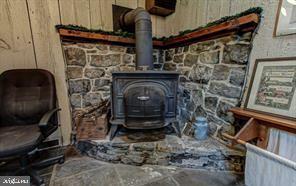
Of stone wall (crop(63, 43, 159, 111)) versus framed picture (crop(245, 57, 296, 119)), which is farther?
stone wall (crop(63, 43, 159, 111))

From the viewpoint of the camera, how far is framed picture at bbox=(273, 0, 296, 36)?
3.83 ft

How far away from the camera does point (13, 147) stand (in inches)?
47.5

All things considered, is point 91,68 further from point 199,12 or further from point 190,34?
point 199,12

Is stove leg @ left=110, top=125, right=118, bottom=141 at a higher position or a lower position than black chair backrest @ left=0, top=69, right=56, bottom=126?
lower

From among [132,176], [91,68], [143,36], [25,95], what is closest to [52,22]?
[91,68]

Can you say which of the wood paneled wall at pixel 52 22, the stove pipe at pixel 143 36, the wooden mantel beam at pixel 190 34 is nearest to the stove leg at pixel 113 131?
the wood paneled wall at pixel 52 22

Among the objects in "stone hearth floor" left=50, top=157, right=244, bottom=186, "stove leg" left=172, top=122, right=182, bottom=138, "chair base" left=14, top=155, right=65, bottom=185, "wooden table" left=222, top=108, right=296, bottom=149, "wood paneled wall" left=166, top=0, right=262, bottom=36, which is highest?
"wood paneled wall" left=166, top=0, right=262, bottom=36

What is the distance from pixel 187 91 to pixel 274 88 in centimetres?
101

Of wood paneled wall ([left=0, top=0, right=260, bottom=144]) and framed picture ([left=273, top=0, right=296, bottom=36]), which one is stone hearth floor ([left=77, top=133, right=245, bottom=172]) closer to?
wood paneled wall ([left=0, top=0, right=260, bottom=144])

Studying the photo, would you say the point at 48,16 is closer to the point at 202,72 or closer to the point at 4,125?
the point at 4,125

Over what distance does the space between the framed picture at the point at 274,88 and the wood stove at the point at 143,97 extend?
74cm

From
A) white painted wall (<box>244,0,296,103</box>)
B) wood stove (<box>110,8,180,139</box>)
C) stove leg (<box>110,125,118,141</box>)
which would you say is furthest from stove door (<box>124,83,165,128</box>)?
white painted wall (<box>244,0,296,103</box>)

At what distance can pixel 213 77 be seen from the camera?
1749 mm

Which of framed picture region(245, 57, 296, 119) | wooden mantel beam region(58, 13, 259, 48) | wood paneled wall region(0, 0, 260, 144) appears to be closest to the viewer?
framed picture region(245, 57, 296, 119)
